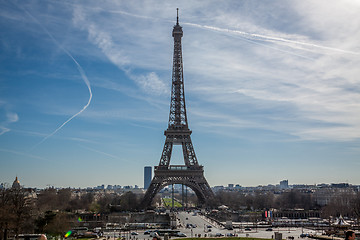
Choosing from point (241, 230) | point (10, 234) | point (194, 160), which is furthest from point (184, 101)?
point (10, 234)

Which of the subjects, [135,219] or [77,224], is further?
[135,219]

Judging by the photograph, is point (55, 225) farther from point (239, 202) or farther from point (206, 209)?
point (239, 202)

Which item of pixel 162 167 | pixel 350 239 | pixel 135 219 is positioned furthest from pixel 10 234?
pixel 350 239

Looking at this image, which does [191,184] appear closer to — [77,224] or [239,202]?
[77,224]

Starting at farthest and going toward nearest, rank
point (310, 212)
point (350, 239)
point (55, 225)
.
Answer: point (310, 212)
point (55, 225)
point (350, 239)

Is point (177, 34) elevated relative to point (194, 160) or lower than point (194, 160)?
elevated

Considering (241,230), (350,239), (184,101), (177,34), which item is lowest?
(241,230)

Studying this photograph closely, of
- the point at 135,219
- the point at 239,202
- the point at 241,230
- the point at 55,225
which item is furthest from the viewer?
the point at 239,202
